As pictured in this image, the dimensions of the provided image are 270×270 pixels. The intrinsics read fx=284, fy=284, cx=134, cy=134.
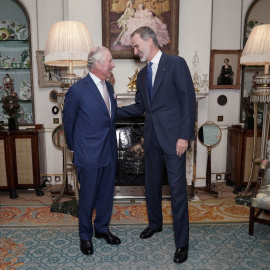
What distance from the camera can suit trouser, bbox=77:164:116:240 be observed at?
7.53 ft

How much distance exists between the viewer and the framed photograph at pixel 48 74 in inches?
157

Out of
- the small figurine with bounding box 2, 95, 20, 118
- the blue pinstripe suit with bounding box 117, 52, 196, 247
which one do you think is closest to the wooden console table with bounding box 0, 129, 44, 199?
the small figurine with bounding box 2, 95, 20, 118

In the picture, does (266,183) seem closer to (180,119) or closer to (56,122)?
(180,119)

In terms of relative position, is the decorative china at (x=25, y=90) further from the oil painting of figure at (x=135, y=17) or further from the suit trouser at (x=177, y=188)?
the suit trouser at (x=177, y=188)

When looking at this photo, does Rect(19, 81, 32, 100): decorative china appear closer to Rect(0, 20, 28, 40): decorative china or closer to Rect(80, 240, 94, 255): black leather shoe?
Rect(0, 20, 28, 40): decorative china

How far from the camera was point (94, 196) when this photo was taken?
234 cm

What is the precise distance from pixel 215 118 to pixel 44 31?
2.77 m

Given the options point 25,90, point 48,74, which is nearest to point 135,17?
point 48,74

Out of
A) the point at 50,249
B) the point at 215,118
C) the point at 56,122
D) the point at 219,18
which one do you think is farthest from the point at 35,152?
the point at 219,18

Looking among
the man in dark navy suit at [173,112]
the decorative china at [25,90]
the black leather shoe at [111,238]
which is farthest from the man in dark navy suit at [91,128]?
the decorative china at [25,90]

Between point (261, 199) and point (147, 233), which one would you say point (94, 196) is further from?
point (261, 199)

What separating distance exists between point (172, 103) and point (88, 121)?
67cm

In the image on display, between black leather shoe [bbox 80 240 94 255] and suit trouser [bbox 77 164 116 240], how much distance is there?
3 cm

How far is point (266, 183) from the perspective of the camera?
112 inches
